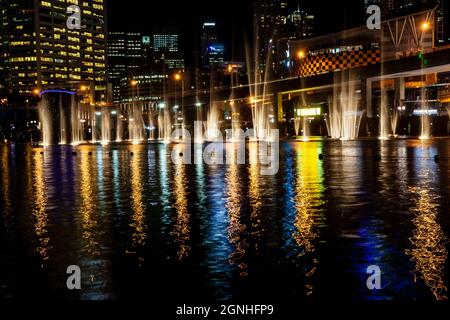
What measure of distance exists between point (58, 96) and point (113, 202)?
226ft

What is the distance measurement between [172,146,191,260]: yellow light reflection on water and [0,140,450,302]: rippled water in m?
0.03

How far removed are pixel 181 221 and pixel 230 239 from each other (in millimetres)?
2065

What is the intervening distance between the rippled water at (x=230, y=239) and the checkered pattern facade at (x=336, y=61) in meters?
62.4

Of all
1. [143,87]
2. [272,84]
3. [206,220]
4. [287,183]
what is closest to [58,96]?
[272,84]

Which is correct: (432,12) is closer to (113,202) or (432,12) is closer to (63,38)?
(113,202)

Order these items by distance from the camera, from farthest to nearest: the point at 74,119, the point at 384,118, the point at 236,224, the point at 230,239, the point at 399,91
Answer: the point at 74,119 < the point at 399,91 < the point at 384,118 < the point at 236,224 < the point at 230,239

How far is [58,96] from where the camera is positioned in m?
79.8

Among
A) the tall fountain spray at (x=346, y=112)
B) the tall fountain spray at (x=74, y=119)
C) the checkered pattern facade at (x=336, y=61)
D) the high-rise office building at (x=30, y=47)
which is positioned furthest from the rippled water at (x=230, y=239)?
the high-rise office building at (x=30, y=47)

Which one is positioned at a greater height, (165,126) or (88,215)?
(165,126)

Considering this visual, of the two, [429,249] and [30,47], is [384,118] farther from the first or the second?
[30,47]

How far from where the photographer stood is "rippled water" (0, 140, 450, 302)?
6.91 meters

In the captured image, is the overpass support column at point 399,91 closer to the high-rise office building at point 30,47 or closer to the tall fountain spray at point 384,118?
the tall fountain spray at point 384,118

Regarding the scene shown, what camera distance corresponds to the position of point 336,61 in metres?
94.8

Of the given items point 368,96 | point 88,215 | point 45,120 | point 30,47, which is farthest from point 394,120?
point 30,47
